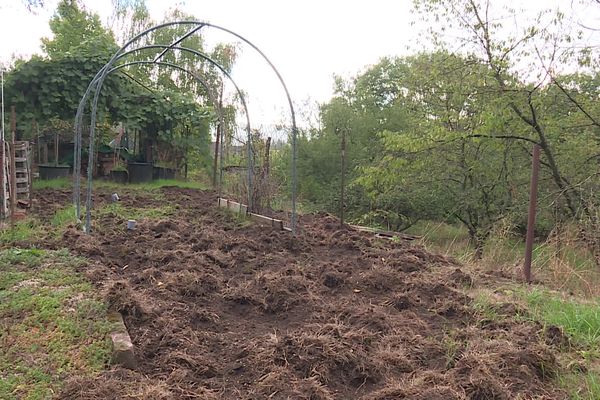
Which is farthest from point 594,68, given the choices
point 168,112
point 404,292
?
point 168,112

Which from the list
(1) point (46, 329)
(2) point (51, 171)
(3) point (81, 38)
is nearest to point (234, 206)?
(1) point (46, 329)

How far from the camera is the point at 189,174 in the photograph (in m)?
15.5

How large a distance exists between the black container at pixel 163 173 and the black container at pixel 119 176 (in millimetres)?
868

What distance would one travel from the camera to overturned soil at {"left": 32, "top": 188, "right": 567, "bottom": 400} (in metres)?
2.64

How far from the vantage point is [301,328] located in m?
3.48

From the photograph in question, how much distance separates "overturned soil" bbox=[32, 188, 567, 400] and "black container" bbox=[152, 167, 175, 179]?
26.1 ft

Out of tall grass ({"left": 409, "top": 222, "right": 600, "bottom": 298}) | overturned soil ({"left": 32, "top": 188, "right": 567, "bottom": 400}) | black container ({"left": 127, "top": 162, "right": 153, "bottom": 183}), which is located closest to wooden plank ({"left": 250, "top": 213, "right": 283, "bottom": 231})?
overturned soil ({"left": 32, "top": 188, "right": 567, "bottom": 400})

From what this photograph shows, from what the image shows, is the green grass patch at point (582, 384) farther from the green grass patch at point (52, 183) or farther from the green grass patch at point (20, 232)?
the green grass patch at point (52, 183)

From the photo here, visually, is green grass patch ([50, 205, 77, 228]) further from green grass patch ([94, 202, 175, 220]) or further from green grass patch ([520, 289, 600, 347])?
green grass patch ([520, 289, 600, 347])

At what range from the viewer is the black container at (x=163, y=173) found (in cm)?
1380

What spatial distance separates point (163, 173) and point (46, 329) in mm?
11088

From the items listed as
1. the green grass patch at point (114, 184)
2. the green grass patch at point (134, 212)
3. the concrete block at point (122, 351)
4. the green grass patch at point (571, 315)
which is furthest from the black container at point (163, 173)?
the green grass patch at point (571, 315)

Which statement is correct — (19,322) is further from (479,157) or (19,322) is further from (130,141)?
(130,141)

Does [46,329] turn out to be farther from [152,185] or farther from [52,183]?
[152,185]
